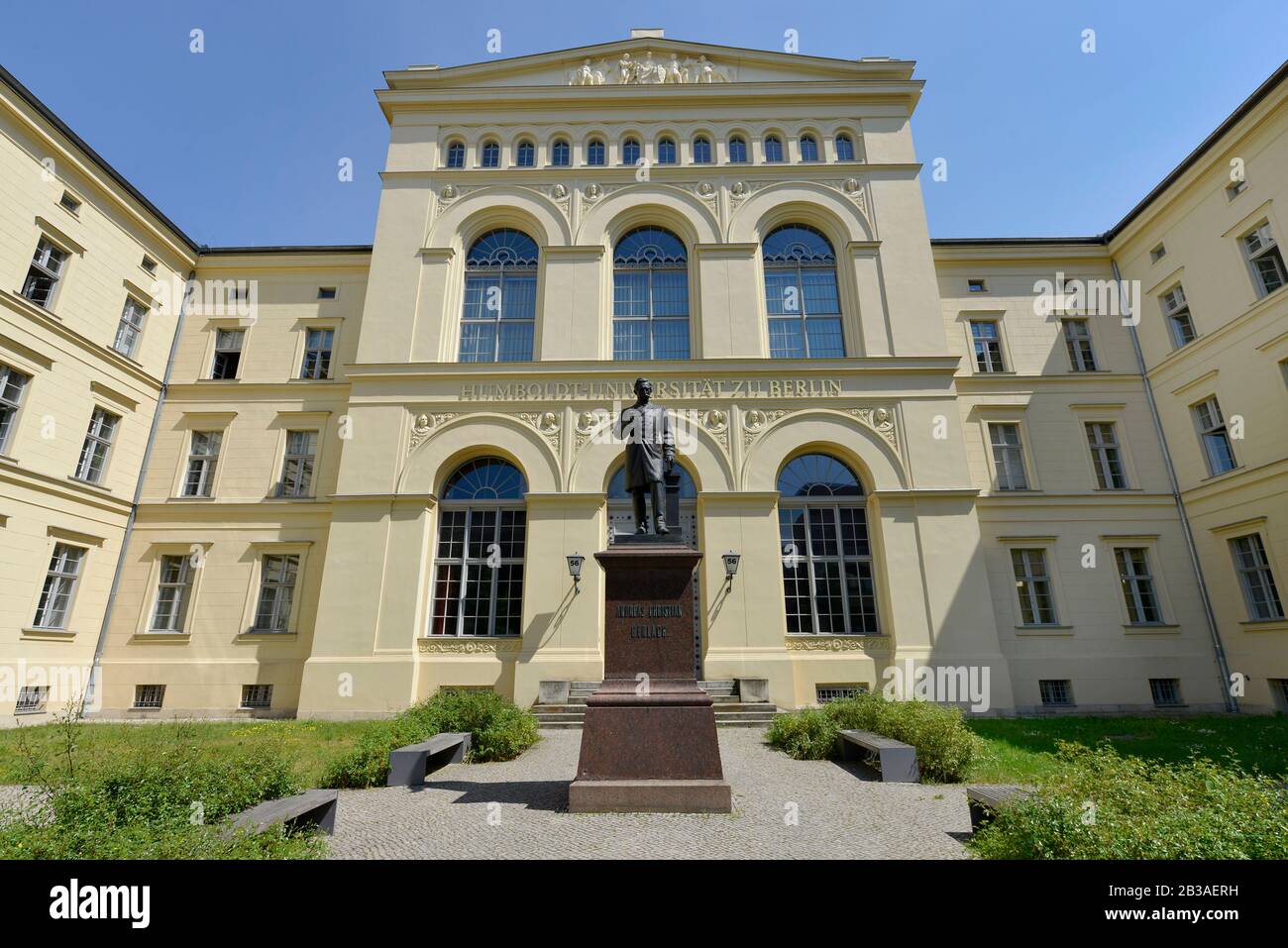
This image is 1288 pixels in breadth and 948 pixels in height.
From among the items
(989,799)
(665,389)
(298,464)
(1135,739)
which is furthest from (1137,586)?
(298,464)

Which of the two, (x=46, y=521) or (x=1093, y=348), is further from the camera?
(x=1093, y=348)

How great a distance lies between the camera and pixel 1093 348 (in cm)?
2088

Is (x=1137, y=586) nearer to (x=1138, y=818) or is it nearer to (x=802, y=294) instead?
(x=802, y=294)

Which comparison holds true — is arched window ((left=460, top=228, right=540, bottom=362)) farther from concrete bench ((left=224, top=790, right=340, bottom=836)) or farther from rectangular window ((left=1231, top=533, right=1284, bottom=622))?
rectangular window ((left=1231, top=533, right=1284, bottom=622))

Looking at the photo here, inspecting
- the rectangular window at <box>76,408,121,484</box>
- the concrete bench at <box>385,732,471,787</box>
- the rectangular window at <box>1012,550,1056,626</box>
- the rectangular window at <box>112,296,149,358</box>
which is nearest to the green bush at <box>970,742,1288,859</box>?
the concrete bench at <box>385,732,471,787</box>

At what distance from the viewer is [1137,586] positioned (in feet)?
60.6

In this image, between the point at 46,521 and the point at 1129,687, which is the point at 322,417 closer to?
the point at 46,521

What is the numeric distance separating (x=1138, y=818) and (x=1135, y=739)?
389 inches

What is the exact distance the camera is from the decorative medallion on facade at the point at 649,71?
22094 mm

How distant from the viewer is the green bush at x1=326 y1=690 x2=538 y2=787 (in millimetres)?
8469

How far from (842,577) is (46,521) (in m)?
21.1

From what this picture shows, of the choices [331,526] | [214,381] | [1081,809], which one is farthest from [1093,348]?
[214,381]

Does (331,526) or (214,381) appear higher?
(214,381)

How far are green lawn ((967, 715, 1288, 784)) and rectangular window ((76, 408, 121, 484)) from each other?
22.8 metres
